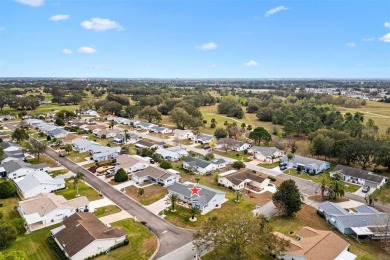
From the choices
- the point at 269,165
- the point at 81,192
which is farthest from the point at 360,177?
the point at 81,192

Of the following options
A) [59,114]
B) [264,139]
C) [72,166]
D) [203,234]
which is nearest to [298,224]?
[203,234]

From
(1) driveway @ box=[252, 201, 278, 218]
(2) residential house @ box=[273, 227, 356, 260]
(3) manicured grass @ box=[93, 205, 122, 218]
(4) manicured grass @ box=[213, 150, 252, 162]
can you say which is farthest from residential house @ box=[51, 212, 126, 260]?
(4) manicured grass @ box=[213, 150, 252, 162]

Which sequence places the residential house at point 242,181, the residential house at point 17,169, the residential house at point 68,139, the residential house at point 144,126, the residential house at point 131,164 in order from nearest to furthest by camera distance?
1. the residential house at point 242,181
2. the residential house at point 17,169
3. the residential house at point 131,164
4. the residential house at point 68,139
5. the residential house at point 144,126

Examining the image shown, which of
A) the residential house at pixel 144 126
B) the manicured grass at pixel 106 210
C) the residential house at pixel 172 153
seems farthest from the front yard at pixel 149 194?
the residential house at pixel 144 126

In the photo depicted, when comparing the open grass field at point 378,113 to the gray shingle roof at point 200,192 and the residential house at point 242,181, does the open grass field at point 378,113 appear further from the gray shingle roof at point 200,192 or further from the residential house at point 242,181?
the gray shingle roof at point 200,192

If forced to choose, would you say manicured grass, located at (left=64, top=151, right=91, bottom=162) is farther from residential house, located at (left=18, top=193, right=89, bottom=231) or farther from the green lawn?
the green lawn

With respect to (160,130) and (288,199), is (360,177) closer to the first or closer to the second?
(288,199)
